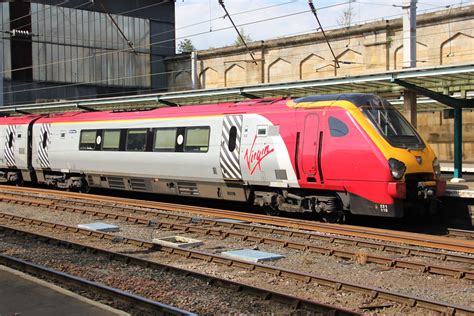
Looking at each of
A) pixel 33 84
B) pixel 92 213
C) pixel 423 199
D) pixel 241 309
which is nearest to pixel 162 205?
pixel 92 213

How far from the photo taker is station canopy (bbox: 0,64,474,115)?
15930 mm

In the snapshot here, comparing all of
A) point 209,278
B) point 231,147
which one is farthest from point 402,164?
point 209,278

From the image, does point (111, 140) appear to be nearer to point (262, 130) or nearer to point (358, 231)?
point (262, 130)

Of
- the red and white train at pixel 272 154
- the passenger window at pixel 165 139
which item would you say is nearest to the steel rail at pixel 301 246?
the red and white train at pixel 272 154

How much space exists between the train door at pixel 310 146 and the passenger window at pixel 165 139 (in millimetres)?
4814

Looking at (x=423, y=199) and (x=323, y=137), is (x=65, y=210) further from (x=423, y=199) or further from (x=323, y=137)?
(x=423, y=199)

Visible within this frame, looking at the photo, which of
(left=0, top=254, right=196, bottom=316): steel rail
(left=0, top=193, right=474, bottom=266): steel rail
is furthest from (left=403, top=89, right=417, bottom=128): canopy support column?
(left=0, top=254, right=196, bottom=316): steel rail

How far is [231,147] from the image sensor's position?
1510 centimetres

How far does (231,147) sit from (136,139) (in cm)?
420

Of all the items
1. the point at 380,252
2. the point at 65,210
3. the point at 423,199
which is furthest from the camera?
the point at 65,210

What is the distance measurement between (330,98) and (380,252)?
4.58 metres

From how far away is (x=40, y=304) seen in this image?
6070 millimetres

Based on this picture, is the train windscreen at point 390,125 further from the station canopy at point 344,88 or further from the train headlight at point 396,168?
the station canopy at point 344,88

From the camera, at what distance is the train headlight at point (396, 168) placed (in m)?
12.0
